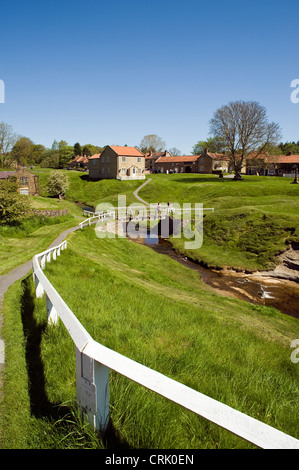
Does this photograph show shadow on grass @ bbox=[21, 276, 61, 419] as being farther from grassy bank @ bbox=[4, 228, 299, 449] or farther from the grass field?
the grass field

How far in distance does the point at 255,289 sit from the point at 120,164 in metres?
67.3

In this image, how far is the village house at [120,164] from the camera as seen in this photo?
274 feet

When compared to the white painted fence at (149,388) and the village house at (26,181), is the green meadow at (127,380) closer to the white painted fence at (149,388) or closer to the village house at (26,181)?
the white painted fence at (149,388)

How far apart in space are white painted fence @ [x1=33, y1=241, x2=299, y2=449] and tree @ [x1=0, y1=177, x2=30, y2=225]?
2911cm

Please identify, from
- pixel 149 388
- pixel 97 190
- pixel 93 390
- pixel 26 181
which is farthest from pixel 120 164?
pixel 149 388

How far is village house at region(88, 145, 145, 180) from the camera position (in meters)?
83.4

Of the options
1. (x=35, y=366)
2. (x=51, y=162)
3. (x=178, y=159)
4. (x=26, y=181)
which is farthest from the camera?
(x=51, y=162)

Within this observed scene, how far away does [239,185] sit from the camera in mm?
63094

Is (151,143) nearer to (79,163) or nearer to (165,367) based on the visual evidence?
(79,163)

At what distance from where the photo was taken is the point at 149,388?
2557 mm

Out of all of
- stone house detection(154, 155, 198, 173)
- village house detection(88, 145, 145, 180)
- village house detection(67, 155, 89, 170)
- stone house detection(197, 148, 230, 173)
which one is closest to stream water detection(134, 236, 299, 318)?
village house detection(88, 145, 145, 180)

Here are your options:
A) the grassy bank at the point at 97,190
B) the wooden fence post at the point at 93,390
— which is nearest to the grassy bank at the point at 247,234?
the grassy bank at the point at 97,190

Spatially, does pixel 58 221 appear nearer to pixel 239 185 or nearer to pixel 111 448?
pixel 111 448

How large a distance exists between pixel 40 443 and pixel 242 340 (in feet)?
20.7
